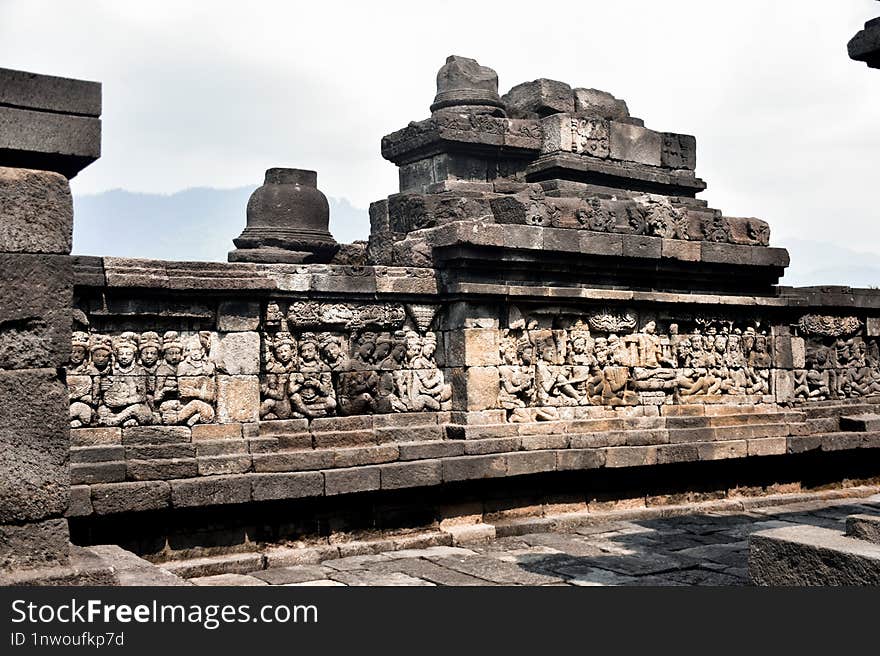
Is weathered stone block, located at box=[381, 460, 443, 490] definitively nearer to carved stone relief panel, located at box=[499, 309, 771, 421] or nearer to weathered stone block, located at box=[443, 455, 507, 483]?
weathered stone block, located at box=[443, 455, 507, 483]

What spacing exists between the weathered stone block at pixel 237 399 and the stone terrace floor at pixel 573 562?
113cm

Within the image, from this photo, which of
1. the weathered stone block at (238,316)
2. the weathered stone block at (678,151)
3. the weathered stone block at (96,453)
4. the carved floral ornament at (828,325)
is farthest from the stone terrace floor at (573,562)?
the weathered stone block at (678,151)

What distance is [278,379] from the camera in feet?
26.2

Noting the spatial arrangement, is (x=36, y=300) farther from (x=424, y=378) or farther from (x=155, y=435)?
(x=424, y=378)

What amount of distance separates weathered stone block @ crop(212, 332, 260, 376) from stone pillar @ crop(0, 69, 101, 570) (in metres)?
3.37

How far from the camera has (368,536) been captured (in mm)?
8039

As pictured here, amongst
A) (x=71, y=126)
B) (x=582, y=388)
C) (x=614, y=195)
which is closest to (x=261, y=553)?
(x=582, y=388)

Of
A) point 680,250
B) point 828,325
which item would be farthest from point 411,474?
point 828,325

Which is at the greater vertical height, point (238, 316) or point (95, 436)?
point (238, 316)

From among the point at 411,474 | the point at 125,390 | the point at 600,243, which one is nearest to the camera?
the point at 125,390

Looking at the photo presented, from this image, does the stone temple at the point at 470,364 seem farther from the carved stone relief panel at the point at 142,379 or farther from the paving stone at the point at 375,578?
the paving stone at the point at 375,578

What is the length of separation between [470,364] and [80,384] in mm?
3028

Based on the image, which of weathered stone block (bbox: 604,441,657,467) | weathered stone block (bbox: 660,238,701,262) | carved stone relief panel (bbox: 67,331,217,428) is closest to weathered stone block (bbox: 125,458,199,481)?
carved stone relief panel (bbox: 67,331,217,428)

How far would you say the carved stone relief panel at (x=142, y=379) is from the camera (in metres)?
7.23
